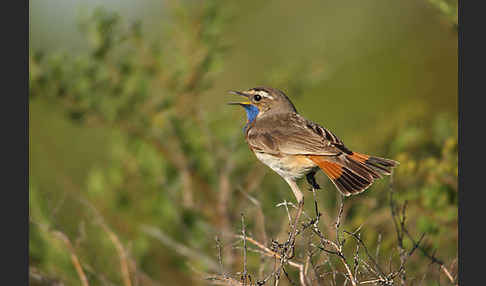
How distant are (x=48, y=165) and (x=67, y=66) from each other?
61.6 inches

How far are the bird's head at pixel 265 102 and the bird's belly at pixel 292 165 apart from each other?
783mm

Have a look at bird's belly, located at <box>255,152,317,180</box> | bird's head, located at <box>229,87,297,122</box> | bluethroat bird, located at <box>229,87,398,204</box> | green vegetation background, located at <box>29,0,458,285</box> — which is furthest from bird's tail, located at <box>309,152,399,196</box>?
green vegetation background, located at <box>29,0,458,285</box>

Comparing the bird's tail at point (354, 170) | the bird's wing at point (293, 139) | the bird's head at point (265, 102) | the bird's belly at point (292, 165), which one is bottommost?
the bird's tail at point (354, 170)

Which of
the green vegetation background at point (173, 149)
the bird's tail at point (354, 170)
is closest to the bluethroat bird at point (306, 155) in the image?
the bird's tail at point (354, 170)

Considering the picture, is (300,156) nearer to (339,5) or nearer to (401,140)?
(401,140)

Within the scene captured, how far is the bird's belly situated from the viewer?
399cm

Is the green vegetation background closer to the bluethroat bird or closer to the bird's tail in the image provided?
the bluethroat bird

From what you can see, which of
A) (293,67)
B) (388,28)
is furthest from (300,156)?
(388,28)

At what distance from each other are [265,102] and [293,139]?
2.30 feet

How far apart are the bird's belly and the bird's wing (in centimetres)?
4

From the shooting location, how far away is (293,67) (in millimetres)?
6547

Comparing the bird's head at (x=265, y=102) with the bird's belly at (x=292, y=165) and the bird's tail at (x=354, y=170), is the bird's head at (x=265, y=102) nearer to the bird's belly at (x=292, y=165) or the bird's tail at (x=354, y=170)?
the bird's belly at (x=292, y=165)

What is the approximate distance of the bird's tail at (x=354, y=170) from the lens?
3.59 m

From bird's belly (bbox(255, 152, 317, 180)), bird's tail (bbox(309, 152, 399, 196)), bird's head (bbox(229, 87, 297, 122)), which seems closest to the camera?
bird's tail (bbox(309, 152, 399, 196))
